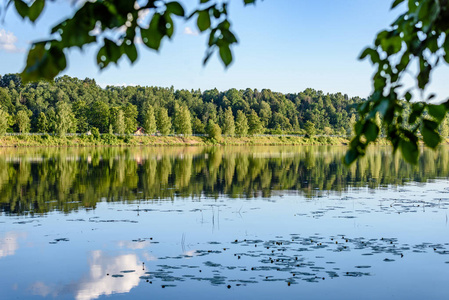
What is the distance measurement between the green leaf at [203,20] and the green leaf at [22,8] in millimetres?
904

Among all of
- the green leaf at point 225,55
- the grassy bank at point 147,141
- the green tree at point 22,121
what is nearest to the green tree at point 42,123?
the green tree at point 22,121

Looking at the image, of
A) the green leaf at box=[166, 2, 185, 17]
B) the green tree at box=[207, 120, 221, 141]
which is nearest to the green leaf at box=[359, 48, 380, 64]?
the green leaf at box=[166, 2, 185, 17]

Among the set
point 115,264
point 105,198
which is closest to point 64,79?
point 105,198

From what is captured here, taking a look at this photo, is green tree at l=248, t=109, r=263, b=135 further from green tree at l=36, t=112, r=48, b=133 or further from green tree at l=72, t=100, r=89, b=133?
green tree at l=36, t=112, r=48, b=133

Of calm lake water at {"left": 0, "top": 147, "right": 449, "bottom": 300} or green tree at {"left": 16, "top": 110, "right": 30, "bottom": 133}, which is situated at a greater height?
green tree at {"left": 16, "top": 110, "right": 30, "bottom": 133}

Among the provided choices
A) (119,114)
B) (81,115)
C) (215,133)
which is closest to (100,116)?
(81,115)

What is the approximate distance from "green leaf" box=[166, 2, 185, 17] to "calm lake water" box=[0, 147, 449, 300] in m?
8.93

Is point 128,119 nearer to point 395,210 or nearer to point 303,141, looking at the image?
point 303,141

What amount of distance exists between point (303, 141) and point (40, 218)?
399 feet

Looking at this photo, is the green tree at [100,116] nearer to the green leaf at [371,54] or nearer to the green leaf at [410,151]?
the green leaf at [371,54]

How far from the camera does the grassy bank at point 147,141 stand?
9612 centimetres

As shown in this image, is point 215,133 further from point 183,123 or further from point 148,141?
point 148,141

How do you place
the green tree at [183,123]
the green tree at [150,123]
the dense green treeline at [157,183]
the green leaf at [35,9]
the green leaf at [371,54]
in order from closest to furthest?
the green leaf at [35,9], the green leaf at [371,54], the dense green treeline at [157,183], the green tree at [150,123], the green tree at [183,123]

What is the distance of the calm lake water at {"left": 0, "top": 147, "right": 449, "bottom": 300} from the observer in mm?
11406
